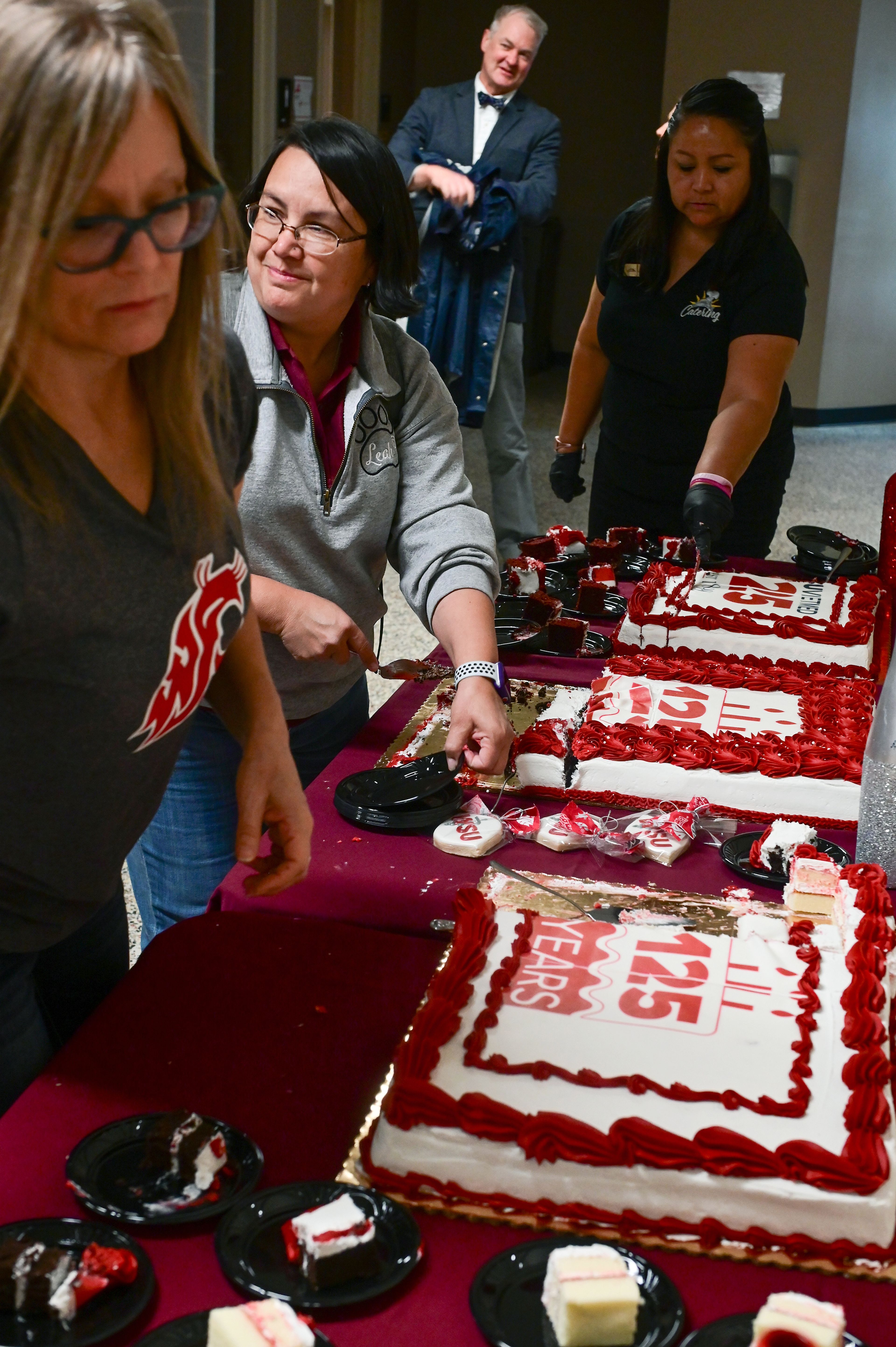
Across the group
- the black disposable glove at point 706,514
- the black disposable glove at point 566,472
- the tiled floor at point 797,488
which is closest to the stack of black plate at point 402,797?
the black disposable glove at point 706,514

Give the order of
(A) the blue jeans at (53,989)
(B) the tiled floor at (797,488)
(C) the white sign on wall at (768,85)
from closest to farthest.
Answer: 1. (A) the blue jeans at (53,989)
2. (B) the tiled floor at (797,488)
3. (C) the white sign on wall at (768,85)

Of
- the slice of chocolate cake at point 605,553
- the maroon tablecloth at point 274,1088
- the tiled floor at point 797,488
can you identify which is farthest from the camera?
the tiled floor at point 797,488

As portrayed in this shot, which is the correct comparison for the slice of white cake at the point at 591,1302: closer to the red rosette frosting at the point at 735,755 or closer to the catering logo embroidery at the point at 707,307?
the red rosette frosting at the point at 735,755

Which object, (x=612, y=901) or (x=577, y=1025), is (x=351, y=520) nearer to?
(x=612, y=901)

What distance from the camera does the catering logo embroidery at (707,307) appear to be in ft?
8.55

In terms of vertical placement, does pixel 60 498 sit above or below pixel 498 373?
above

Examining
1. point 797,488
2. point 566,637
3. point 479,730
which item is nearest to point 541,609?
point 566,637

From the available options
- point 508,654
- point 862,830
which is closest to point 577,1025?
point 862,830

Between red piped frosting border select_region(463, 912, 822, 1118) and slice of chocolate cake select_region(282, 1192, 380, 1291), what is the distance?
0.17 meters

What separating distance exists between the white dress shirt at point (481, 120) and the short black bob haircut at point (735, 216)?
8.00ft

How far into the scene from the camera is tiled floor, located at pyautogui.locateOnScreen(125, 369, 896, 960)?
15.1ft

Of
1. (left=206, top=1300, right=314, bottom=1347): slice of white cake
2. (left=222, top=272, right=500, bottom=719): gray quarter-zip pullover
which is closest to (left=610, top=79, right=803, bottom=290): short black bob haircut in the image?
(left=222, top=272, right=500, bottom=719): gray quarter-zip pullover

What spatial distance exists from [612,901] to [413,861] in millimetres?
240

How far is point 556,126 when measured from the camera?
509 cm
